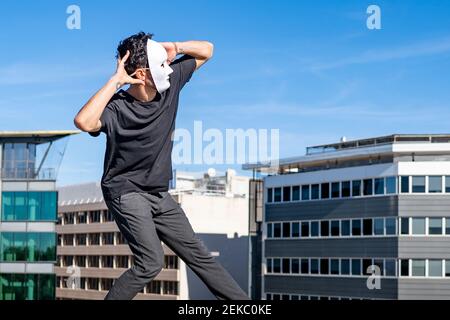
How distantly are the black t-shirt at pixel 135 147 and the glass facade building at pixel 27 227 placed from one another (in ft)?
187

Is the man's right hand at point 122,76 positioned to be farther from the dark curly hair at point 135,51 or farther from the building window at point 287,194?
the building window at point 287,194

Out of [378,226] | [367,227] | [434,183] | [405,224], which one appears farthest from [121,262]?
[434,183]

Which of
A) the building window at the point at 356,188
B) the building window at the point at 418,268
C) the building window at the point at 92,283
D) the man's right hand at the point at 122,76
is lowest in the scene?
the building window at the point at 92,283

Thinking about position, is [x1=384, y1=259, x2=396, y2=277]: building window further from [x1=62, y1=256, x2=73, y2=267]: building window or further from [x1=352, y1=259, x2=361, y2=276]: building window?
[x1=62, y1=256, x2=73, y2=267]: building window

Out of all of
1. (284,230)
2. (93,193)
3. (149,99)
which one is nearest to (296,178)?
(284,230)

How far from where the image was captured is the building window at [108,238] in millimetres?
100562

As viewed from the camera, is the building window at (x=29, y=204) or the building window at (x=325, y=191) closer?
the building window at (x=29, y=204)

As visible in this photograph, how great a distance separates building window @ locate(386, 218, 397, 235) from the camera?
2785 inches

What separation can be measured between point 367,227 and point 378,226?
1.22m

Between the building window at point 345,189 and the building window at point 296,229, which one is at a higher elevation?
the building window at point 345,189

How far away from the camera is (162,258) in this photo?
6.02 metres

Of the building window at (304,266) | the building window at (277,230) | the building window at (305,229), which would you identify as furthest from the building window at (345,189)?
the building window at (277,230)
